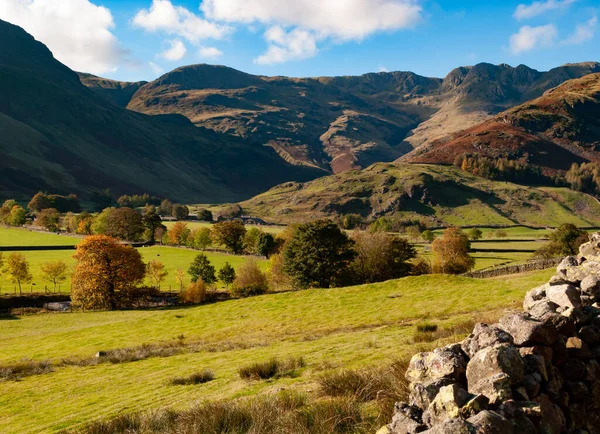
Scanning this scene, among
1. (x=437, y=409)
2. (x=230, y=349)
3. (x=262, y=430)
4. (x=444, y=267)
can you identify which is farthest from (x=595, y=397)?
(x=444, y=267)

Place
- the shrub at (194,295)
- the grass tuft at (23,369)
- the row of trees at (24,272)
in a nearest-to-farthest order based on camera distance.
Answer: the grass tuft at (23,369), the shrub at (194,295), the row of trees at (24,272)

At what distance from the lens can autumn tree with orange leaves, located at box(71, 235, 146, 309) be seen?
7212 centimetres

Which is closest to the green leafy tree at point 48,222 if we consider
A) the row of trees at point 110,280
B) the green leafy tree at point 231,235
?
the green leafy tree at point 231,235

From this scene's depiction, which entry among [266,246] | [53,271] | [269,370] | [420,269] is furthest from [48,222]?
[269,370]

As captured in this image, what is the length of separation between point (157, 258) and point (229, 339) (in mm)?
87205

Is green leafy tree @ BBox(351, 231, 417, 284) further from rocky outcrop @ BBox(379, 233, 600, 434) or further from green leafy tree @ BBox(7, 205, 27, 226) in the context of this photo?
green leafy tree @ BBox(7, 205, 27, 226)

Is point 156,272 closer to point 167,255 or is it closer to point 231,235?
point 167,255

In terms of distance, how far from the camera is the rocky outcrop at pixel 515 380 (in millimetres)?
7516

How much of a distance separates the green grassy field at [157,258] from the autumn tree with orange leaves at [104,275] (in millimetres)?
16194

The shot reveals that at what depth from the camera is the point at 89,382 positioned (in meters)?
24.8

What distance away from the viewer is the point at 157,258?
117125mm

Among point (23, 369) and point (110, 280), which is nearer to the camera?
point (23, 369)

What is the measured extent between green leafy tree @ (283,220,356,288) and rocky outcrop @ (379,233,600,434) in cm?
6694

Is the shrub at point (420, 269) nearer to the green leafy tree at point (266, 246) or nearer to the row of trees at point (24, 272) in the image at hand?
the green leafy tree at point (266, 246)
